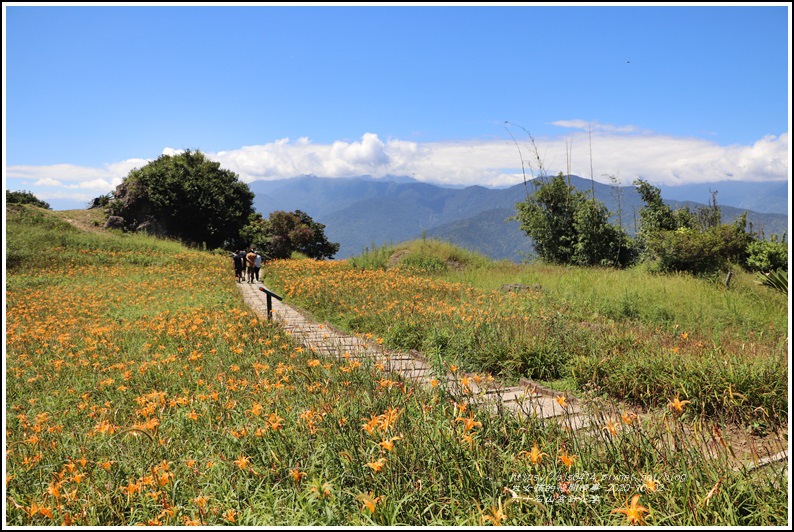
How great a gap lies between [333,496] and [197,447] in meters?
1.30

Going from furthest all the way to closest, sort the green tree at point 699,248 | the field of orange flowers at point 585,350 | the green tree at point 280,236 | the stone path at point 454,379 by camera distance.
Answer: the green tree at point 280,236
the green tree at point 699,248
the field of orange flowers at point 585,350
the stone path at point 454,379

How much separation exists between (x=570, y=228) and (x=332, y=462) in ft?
57.3

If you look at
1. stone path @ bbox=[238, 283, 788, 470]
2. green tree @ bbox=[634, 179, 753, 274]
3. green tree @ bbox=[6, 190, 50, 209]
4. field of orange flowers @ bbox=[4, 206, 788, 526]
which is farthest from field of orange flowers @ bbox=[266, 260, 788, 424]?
green tree @ bbox=[6, 190, 50, 209]

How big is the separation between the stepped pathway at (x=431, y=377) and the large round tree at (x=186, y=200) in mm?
22328

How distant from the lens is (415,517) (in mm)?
2324

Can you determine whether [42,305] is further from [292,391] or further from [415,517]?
[415,517]

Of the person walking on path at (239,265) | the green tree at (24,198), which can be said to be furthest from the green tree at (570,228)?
the green tree at (24,198)

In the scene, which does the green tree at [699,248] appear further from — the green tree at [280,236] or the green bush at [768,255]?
the green tree at [280,236]

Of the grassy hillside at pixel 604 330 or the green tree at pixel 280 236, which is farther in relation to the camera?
the green tree at pixel 280 236


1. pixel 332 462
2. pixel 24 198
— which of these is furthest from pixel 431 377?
pixel 24 198

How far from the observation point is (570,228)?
60.8 feet

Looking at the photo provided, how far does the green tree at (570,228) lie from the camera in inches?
691

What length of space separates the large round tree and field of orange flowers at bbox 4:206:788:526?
27.3 meters

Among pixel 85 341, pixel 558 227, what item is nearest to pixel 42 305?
pixel 85 341
